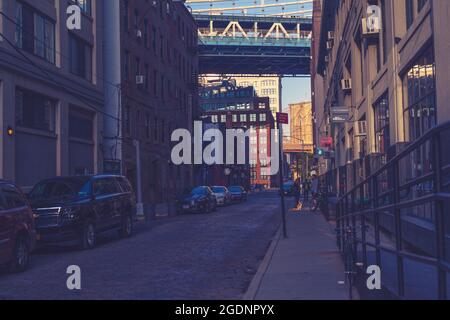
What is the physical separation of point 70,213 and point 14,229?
347 cm

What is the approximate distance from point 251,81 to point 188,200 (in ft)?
515

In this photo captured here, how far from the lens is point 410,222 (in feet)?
20.3

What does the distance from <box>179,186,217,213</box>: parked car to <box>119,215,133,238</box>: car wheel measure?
13.2m

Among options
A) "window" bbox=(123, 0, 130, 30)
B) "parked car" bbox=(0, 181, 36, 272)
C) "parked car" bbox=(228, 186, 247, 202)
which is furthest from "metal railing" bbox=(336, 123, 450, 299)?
"parked car" bbox=(228, 186, 247, 202)

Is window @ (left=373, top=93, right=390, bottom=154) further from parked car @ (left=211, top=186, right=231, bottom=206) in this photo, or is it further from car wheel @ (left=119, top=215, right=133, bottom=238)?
parked car @ (left=211, top=186, right=231, bottom=206)

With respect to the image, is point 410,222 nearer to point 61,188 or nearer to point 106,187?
point 61,188

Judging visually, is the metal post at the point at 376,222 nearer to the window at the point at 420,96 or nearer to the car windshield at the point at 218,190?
the window at the point at 420,96

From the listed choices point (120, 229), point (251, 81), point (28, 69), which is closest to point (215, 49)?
point (28, 69)

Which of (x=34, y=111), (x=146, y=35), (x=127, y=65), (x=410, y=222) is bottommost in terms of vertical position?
(x=410, y=222)

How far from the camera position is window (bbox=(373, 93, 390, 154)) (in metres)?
19.7

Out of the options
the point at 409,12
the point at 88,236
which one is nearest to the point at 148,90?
the point at 88,236

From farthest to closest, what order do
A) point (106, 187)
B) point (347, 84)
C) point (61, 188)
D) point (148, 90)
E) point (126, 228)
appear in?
point (148, 90) < point (347, 84) < point (126, 228) < point (106, 187) < point (61, 188)

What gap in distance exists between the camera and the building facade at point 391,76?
39.1ft
